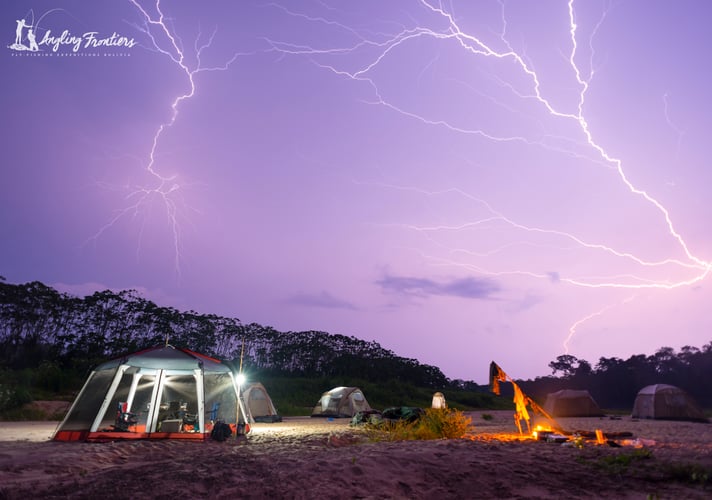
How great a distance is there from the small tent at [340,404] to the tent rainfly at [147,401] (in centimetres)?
1092

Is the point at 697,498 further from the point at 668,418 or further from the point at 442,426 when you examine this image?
the point at 668,418

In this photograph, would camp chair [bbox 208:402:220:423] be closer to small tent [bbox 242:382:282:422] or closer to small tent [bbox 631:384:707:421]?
small tent [bbox 242:382:282:422]

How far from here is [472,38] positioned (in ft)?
65.4

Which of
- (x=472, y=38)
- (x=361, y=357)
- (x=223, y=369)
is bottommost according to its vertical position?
(x=223, y=369)

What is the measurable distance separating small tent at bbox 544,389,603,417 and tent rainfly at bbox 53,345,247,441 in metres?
20.3

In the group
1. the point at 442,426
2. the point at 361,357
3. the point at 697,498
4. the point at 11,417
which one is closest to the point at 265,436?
the point at 442,426

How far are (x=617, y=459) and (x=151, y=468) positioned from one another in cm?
755

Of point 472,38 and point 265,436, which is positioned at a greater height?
point 472,38

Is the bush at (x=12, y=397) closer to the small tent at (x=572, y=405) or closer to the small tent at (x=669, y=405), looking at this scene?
the small tent at (x=572, y=405)

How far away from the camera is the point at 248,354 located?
6156cm

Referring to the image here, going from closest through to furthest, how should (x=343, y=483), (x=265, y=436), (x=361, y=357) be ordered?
(x=343, y=483) → (x=265, y=436) → (x=361, y=357)

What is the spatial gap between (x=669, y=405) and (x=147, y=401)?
2511 centimetres

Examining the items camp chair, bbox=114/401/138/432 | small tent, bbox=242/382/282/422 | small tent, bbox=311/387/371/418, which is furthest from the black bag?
small tent, bbox=311/387/371/418

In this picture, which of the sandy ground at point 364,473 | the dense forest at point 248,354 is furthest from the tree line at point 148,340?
the sandy ground at point 364,473
